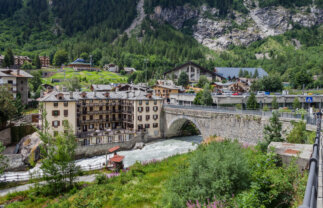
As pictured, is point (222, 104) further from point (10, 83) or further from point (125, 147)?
point (10, 83)

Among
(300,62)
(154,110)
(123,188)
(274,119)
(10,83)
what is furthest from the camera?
(300,62)

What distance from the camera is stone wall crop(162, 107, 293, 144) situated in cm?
4288

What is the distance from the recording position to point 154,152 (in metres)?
55.5

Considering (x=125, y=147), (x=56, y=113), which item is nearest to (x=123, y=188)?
(x=125, y=147)

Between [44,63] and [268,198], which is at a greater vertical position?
[44,63]

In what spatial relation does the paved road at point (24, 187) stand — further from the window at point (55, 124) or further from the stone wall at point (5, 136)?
the stone wall at point (5, 136)

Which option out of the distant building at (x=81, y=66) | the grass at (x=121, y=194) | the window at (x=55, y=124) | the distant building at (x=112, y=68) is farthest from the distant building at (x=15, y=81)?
the distant building at (x=112, y=68)

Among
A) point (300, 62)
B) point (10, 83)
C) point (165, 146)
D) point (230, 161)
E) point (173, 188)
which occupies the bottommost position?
point (165, 146)

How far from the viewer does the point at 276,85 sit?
9706cm

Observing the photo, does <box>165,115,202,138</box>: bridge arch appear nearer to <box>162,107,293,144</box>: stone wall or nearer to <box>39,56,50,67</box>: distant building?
<box>162,107,293,144</box>: stone wall

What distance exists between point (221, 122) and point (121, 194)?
29474 mm

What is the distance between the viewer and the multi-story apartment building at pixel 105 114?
5766 cm

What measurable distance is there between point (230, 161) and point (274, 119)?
18999 mm

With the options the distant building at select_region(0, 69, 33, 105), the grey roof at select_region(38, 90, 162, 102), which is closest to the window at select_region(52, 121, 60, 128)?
the grey roof at select_region(38, 90, 162, 102)
